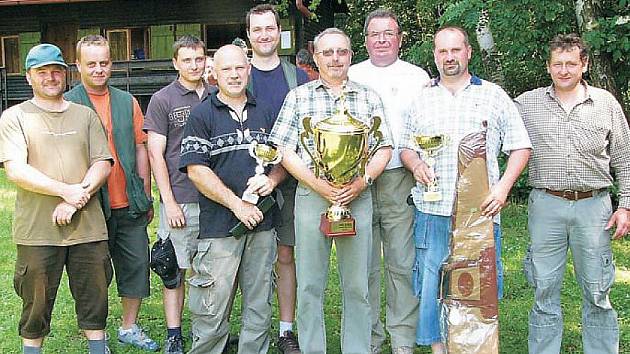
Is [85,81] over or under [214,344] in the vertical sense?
over

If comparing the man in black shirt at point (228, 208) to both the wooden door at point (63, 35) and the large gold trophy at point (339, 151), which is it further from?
the wooden door at point (63, 35)

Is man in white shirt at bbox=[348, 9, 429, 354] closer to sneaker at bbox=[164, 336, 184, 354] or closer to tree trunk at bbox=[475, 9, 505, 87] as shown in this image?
sneaker at bbox=[164, 336, 184, 354]

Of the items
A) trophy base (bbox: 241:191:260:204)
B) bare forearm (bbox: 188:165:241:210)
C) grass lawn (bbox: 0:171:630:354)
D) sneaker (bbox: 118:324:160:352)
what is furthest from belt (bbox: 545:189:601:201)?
sneaker (bbox: 118:324:160:352)

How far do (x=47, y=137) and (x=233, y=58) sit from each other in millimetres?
1089

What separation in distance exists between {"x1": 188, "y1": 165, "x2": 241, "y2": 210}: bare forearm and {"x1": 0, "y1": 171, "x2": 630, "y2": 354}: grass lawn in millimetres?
1395

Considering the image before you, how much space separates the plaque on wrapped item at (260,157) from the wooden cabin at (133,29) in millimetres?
10074

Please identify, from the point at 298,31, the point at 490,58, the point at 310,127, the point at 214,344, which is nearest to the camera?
the point at 310,127

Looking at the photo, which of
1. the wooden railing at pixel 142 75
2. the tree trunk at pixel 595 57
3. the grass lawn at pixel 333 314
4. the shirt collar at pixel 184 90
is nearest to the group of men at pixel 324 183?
the shirt collar at pixel 184 90

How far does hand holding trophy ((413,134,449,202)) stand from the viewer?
3879 millimetres

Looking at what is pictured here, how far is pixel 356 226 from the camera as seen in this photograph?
13.0ft

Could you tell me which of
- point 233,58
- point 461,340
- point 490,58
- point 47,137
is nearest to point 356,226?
point 461,340

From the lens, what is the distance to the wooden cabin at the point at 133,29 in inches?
557

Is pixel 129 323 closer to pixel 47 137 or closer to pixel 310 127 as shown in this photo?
pixel 47 137

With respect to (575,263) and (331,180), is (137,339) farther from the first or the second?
(575,263)
